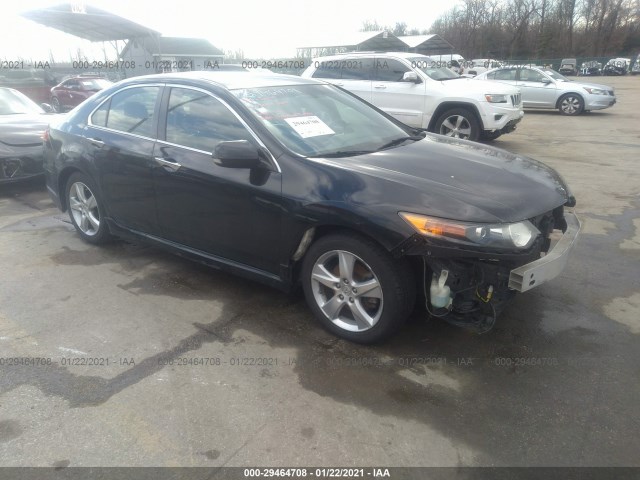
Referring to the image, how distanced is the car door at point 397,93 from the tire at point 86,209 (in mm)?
6539

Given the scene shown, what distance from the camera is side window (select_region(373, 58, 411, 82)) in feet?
32.6

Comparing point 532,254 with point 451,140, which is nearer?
point 532,254

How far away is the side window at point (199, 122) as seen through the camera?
3.51 metres

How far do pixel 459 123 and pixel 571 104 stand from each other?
8.52 metres

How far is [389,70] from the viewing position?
33.1ft

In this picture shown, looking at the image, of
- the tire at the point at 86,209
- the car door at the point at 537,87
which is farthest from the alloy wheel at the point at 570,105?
the tire at the point at 86,209

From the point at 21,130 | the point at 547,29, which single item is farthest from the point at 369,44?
the point at 547,29

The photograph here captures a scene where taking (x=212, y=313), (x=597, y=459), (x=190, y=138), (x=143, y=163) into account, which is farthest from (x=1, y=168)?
(x=597, y=459)

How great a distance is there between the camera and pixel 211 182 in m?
3.52

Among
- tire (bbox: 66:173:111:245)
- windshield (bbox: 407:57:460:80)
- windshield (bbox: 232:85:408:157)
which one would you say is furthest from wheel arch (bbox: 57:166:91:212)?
windshield (bbox: 407:57:460:80)

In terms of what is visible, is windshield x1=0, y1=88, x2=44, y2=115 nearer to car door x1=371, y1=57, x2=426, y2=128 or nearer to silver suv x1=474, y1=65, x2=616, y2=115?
car door x1=371, y1=57, x2=426, y2=128

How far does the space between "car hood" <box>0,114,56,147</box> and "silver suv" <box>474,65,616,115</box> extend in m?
12.5

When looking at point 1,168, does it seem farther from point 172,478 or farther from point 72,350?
point 172,478

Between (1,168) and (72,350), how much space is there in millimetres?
4857
